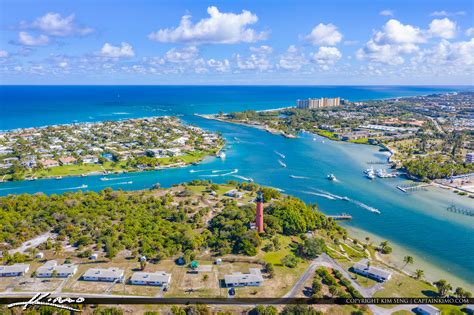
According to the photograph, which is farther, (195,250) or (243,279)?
(195,250)

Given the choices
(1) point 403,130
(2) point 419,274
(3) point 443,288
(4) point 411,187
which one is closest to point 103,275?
(2) point 419,274

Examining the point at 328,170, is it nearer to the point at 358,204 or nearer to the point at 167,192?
the point at 358,204

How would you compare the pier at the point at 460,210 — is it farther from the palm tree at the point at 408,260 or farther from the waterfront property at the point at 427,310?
the waterfront property at the point at 427,310

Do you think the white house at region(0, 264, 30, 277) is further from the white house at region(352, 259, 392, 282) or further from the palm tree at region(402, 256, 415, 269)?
the palm tree at region(402, 256, 415, 269)

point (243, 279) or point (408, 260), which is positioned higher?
point (243, 279)

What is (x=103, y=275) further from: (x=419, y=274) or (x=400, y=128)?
(x=400, y=128)
